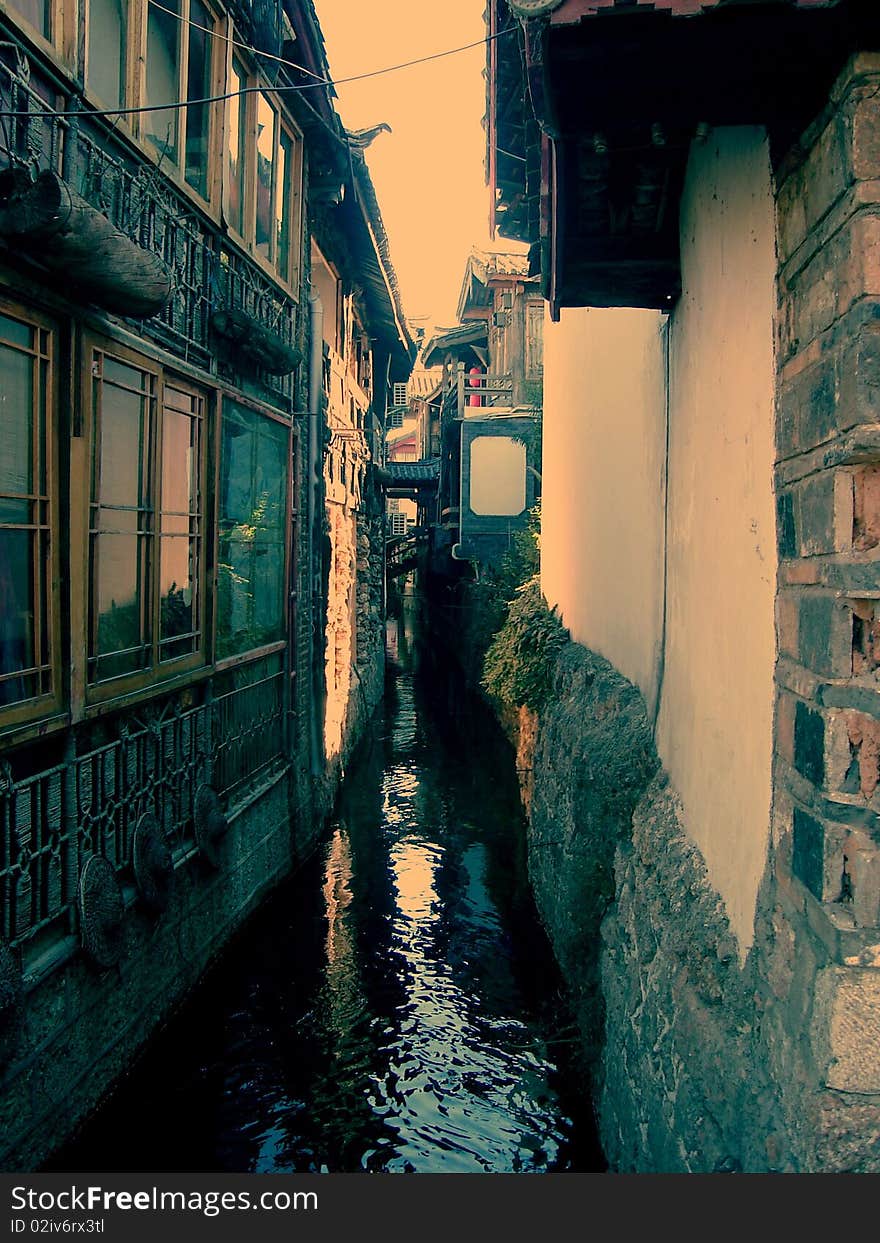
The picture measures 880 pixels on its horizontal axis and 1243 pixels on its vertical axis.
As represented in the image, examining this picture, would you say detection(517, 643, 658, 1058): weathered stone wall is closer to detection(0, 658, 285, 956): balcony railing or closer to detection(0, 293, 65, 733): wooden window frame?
detection(0, 658, 285, 956): balcony railing

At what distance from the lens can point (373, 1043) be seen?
653 cm

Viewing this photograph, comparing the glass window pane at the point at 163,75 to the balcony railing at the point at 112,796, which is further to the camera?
the glass window pane at the point at 163,75

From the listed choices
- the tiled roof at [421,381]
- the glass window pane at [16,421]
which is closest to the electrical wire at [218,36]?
the glass window pane at [16,421]

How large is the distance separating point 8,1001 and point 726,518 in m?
3.70

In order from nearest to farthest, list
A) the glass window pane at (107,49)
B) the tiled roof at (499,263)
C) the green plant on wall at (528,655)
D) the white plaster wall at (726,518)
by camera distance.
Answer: the white plaster wall at (726,518), the glass window pane at (107,49), the green plant on wall at (528,655), the tiled roof at (499,263)

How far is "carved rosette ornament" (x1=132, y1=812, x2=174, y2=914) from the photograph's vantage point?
5.87m

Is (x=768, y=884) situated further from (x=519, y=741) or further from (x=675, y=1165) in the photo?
(x=519, y=741)

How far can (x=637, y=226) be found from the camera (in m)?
5.41

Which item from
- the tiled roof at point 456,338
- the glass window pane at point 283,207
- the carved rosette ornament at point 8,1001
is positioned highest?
the tiled roof at point 456,338

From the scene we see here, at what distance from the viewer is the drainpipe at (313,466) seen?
416 inches

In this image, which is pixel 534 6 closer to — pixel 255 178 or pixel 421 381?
pixel 255 178

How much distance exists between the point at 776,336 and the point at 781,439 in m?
0.37

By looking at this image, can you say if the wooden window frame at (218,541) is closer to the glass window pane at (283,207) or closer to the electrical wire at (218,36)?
the glass window pane at (283,207)

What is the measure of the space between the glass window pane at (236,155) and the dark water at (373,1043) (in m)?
6.01
